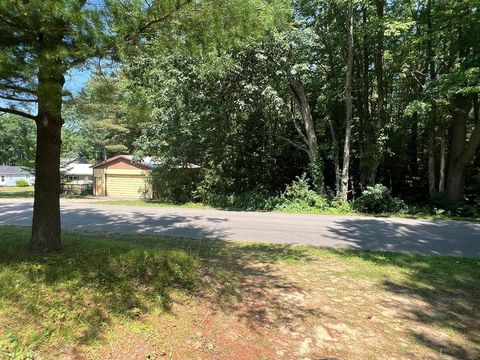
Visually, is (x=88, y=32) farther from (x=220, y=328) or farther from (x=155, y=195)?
(x=155, y=195)

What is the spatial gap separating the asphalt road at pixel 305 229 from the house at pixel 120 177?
46.5ft

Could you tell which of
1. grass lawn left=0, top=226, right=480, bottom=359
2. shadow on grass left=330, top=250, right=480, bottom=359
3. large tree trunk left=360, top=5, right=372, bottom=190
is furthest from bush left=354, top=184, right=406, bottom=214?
grass lawn left=0, top=226, right=480, bottom=359

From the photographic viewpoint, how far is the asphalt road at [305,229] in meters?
8.34

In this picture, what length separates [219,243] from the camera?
7941mm

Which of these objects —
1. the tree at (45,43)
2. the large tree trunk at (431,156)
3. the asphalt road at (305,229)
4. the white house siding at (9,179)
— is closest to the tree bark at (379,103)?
the large tree trunk at (431,156)

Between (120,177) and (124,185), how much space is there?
69cm

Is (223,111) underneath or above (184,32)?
above

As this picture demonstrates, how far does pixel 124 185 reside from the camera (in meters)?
28.1

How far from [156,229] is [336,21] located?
11.7 meters

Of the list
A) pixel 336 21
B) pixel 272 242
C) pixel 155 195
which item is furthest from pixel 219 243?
pixel 155 195

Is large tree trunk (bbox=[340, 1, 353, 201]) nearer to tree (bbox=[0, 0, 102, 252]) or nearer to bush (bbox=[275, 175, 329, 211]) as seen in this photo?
bush (bbox=[275, 175, 329, 211])

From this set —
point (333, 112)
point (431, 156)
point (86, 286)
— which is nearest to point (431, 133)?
point (431, 156)

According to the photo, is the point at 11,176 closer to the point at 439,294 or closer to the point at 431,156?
the point at 431,156

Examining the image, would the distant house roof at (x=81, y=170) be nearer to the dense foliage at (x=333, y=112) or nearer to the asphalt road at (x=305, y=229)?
the dense foliage at (x=333, y=112)
